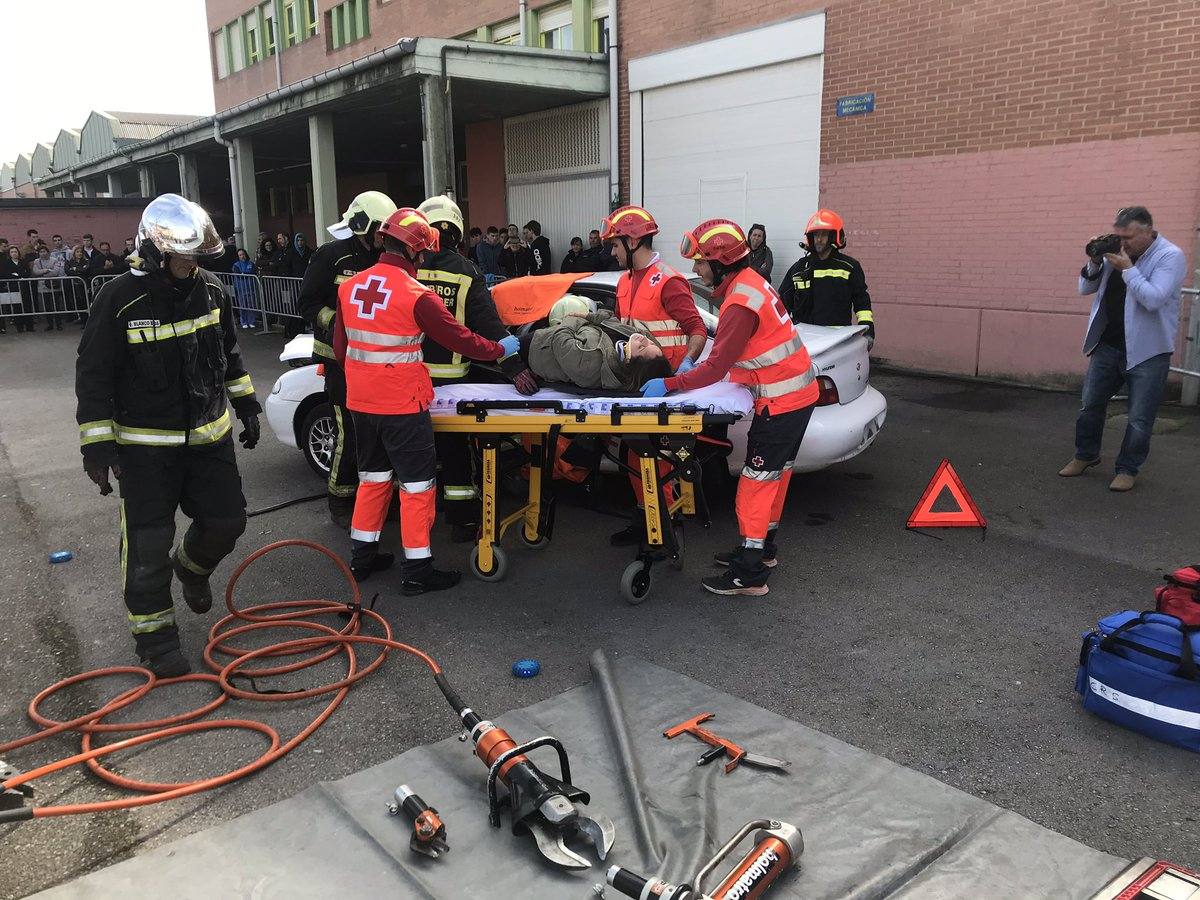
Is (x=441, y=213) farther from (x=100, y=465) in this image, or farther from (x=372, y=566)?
(x=100, y=465)

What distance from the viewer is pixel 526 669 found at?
3.90 m

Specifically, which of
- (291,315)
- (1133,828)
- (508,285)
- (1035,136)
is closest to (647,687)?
(1133,828)

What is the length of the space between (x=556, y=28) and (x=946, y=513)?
14220mm

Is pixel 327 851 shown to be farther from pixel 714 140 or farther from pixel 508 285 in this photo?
pixel 714 140

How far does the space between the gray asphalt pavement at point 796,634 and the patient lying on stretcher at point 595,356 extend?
1085 millimetres

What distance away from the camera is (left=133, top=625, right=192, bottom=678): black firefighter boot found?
155 inches

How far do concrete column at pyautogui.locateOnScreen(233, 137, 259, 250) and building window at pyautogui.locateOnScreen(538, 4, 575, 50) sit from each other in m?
6.64

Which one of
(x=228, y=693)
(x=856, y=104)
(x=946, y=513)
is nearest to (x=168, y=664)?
(x=228, y=693)

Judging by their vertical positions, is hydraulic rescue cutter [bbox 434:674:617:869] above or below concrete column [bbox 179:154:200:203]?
below

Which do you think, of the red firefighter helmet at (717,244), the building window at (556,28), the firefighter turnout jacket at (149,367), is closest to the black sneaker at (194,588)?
the firefighter turnout jacket at (149,367)

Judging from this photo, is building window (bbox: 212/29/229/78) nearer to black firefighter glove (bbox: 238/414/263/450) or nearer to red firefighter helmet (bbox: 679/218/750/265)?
black firefighter glove (bbox: 238/414/263/450)

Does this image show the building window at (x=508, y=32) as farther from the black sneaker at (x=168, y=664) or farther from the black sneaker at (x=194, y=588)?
the black sneaker at (x=168, y=664)

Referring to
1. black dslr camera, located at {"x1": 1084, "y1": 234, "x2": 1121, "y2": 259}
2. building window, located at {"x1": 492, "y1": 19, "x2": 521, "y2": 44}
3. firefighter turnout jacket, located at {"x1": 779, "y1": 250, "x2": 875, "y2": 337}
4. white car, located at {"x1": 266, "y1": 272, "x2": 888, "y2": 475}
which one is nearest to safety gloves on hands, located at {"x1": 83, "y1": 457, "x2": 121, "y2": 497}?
white car, located at {"x1": 266, "y1": 272, "x2": 888, "y2": 475}

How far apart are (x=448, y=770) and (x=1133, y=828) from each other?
7.14 feet
